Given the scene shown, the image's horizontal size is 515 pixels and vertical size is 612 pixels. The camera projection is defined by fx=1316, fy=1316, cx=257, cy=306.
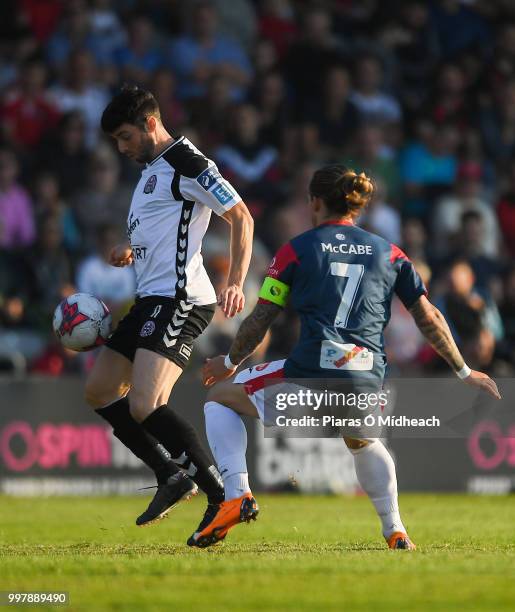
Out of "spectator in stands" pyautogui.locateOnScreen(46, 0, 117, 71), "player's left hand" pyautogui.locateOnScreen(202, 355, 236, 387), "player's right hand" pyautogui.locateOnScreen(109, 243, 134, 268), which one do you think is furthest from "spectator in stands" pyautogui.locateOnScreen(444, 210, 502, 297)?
"player's left hand" pyautogui.locateOnScreen(202, 355, 236, 387)

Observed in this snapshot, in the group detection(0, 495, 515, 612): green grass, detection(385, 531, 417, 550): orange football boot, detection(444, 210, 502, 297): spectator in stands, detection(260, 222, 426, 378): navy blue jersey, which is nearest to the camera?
detection(0, 495, 515, 612): green grass

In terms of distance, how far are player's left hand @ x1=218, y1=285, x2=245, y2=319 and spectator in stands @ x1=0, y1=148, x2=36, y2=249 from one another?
Result: 7.15 meters

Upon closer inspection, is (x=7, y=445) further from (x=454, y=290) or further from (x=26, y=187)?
(x=454, y=290)

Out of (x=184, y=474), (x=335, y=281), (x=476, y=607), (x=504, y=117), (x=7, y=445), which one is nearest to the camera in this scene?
(x=476, y=607)

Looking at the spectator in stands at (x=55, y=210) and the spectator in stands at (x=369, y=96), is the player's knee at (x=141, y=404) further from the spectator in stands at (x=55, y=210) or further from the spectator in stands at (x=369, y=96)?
the spectator in stands at (x=369, y=96)

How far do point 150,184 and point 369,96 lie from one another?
932 cm

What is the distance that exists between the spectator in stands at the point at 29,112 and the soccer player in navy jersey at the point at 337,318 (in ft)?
26.9

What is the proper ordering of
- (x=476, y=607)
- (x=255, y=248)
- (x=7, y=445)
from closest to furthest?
(x=476, y=607) < (x=7, y=445) < (x=255, y=248)

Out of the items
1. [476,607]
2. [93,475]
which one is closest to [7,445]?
[93,475]

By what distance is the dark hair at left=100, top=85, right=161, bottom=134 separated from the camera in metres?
7.27

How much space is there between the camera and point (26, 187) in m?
14.2

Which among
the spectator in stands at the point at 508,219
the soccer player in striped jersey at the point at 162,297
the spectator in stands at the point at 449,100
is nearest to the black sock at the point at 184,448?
the soccer player in striped jersey at the point at 162,297

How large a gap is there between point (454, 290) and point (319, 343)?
6668 mm

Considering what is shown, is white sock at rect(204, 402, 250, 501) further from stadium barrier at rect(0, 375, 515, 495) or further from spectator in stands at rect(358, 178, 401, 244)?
spectator in stands at rect(358, 178, 401, 244)
